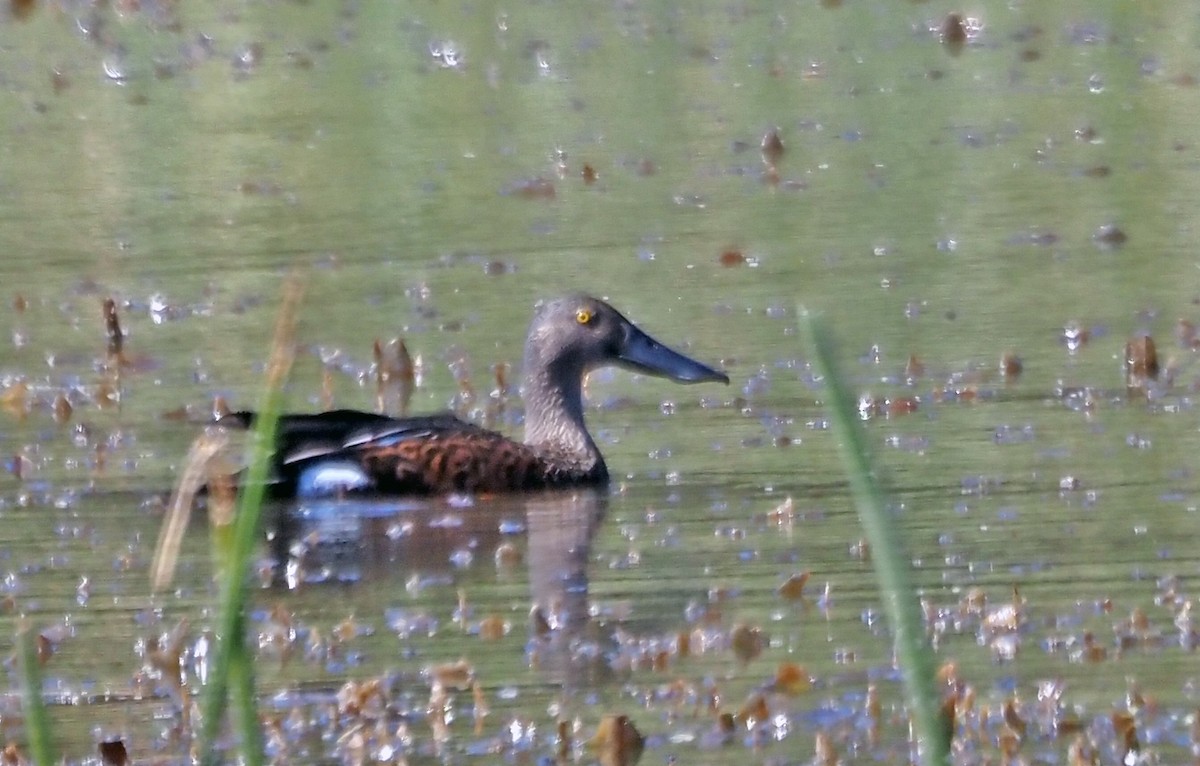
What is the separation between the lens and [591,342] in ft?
31.1

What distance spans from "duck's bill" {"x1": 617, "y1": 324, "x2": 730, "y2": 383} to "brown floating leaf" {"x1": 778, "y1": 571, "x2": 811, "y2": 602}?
7.96 feet

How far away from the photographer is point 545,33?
2234 centimetres

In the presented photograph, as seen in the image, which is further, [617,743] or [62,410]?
[62,410]

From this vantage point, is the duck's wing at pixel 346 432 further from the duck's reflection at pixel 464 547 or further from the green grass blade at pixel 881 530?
the green grass blade at pixel 881 530

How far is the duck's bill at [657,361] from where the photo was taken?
9.32 m

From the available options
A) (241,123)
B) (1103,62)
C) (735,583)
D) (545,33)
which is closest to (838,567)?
(735,583)

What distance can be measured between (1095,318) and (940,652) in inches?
181

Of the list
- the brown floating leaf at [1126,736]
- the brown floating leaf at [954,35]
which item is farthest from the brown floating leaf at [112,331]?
the brown floating leaf at [954,35]

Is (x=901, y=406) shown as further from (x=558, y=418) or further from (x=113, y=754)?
(x=113, y=754)

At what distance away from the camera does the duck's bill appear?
9320 mm

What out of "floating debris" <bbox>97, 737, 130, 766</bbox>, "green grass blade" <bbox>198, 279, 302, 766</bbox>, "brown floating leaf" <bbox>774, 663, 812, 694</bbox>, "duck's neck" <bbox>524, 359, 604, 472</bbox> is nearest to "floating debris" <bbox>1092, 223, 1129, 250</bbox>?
"duck's neck" <bbox>524, 359, 604, 472</bbox>

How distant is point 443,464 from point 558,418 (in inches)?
28.2

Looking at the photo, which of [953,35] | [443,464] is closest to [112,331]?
[443,464]

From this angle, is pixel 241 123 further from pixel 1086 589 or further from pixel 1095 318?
pixel 1086 589
